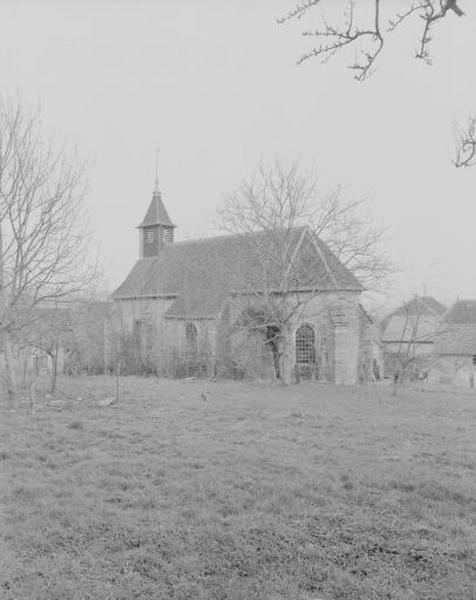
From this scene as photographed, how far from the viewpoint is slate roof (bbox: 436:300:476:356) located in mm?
32375

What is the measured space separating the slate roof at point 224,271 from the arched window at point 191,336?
0.68m

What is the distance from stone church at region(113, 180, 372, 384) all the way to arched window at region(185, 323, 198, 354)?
0.34 ft

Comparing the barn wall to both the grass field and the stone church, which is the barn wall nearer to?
the stone church

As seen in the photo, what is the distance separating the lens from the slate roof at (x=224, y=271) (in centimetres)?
2048

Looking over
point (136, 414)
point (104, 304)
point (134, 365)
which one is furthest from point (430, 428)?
point (104, 304)

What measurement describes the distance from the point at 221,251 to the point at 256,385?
12.1 metres

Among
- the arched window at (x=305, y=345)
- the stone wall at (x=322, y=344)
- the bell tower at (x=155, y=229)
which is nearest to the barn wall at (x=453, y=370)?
the stone wall at (x=322, y=344)

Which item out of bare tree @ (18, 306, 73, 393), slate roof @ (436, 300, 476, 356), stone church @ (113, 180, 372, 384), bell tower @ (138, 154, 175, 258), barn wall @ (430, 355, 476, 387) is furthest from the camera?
bell tower @ (138, 154, 175, 258)

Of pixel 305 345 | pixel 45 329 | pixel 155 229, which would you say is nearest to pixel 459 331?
pixel 305 345

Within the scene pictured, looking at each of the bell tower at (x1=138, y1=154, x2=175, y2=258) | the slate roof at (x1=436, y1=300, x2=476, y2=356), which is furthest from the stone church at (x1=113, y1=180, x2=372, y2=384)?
the slate roof at (x1=436, y1=300, x2=476, y2=356)

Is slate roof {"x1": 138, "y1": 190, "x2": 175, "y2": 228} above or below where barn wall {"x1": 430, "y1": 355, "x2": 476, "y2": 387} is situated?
above

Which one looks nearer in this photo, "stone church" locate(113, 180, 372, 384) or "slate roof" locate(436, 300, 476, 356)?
"stone church" locate(113, 180, 372, 384)

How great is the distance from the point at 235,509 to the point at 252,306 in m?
17.9

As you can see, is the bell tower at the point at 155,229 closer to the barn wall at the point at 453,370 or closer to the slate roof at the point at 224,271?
the slate roof at the point at 224,271
